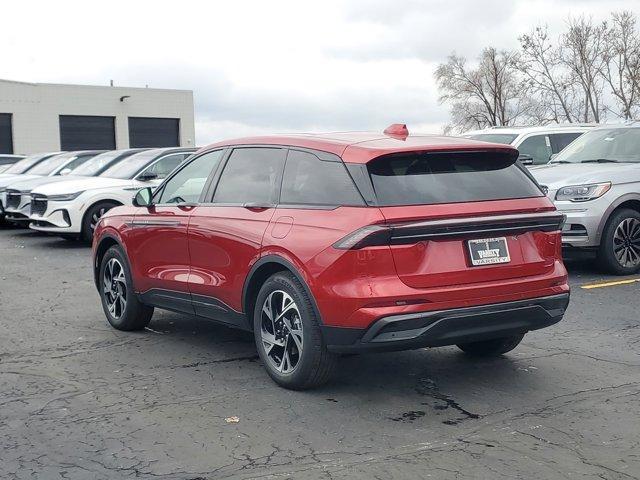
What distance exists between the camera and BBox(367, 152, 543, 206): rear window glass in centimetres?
545

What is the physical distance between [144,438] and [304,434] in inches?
34.7

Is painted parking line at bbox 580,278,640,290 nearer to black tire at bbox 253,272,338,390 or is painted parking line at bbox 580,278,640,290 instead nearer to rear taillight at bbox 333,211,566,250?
rear taillight at bbox 333,211,566,250

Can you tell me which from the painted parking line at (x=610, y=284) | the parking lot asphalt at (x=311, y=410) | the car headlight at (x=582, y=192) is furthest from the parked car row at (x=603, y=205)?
the parking lot asphalt at (x=311, y=410)

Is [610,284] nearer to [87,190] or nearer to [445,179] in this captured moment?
[445,179]

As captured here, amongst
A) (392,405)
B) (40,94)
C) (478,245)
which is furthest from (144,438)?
(40,94)

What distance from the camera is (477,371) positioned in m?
6.26

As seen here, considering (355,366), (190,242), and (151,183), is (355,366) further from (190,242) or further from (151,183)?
(151,183)

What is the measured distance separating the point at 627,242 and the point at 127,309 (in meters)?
5.90

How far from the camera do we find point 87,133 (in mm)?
52062

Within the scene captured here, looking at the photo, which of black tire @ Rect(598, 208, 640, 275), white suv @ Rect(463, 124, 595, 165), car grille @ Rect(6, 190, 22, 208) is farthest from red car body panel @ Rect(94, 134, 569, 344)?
car grille @ Rect(6, 190, 22, 208)

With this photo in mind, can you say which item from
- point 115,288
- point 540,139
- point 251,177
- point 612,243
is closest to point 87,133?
point 540,139

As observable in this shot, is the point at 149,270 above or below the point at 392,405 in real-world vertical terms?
above

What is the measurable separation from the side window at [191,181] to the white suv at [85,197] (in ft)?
23.5

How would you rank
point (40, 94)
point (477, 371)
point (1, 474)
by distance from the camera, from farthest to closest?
point (40, 94)
point (477, 371)
point (1, 474)
